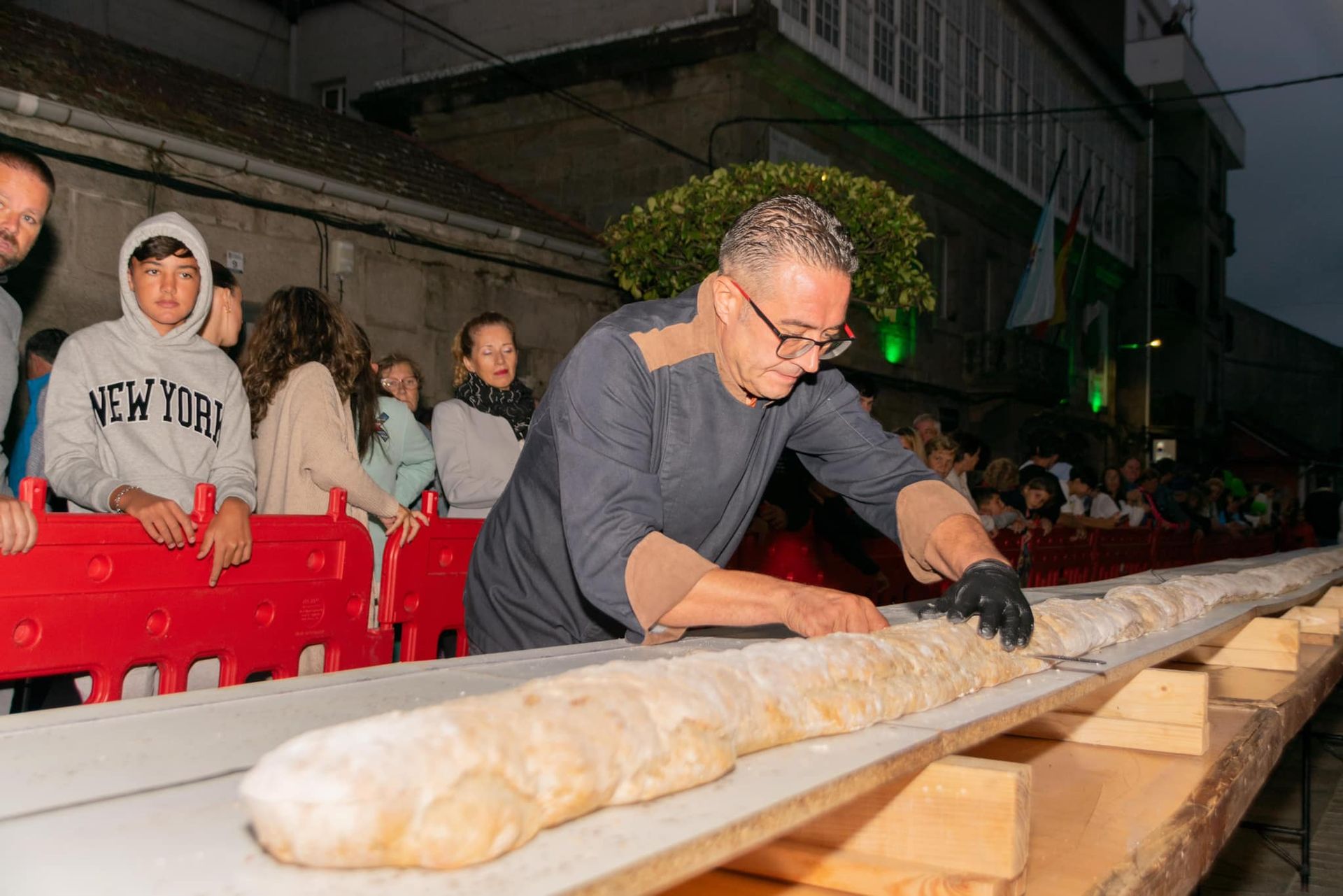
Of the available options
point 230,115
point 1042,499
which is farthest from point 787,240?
point 230,115

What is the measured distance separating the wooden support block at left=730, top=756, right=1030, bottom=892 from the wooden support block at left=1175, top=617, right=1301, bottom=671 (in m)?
2.99

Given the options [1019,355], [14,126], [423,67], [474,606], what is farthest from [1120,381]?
[474,606]

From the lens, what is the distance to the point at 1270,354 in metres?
42.7

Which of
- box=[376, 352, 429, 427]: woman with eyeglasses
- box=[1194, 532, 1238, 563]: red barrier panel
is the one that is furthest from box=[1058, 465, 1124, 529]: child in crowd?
box=[376, 352, 429, 427]: woman with eyeglasses

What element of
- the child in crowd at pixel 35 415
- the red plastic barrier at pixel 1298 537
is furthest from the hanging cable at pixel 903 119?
the child in crowd at pixel 35 415

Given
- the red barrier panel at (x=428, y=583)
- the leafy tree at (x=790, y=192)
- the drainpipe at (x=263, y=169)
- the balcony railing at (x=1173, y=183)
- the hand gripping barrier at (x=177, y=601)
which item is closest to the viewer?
the hand gripping barrier at (x=177, y=601)

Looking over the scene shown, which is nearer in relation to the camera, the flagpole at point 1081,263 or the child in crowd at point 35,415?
the child in crowd at point 35,415

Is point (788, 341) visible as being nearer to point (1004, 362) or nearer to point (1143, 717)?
point (1143, 717)

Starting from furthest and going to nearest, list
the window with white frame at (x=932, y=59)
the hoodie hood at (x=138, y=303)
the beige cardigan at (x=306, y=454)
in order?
the window with white frame at (x=932, y=59)
the beige cardigan at (x=306, y=454)
the hoodie hood at (x=138, y=303)

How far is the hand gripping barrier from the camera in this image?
261cm

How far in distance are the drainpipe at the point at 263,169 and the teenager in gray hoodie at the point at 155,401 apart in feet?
16.6

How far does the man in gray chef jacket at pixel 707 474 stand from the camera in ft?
7.60

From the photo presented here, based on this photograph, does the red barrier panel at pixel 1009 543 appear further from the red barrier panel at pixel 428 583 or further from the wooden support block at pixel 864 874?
the wooden support block at pixel 864 874

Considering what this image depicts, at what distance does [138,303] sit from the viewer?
3.64 m
